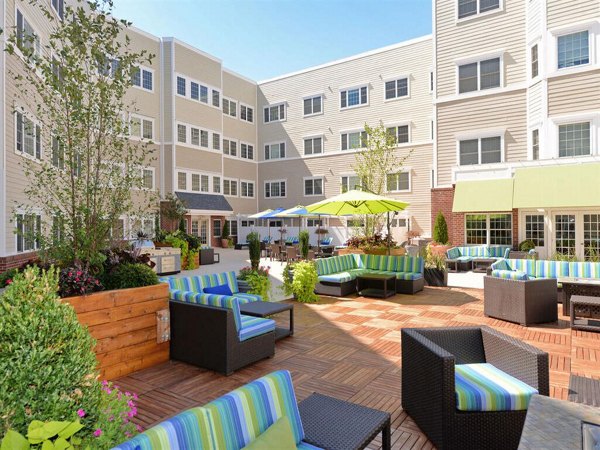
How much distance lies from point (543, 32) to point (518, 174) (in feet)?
19.8

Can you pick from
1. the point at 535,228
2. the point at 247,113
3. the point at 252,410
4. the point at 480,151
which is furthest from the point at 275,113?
the point at 252,410

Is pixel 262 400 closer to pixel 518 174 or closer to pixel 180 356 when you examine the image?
pixel 180 356

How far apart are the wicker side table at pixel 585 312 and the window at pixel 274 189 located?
82.6ft

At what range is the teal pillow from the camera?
190cm

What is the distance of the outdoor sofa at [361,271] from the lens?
1020cm

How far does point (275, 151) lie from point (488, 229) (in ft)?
62.4

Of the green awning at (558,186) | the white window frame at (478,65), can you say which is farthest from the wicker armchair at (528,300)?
the white window frame at (478,65)

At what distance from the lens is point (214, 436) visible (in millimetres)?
1901

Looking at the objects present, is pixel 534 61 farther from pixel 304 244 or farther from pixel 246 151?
pixel 246 151

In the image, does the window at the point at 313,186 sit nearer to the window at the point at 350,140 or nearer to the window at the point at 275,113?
the window at the point at 350,140

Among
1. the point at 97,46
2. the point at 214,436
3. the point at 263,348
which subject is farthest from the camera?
the point at 263,348

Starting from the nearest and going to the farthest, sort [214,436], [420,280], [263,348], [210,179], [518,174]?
[214,436]
[263,348]
[420,280]
[518,174]
[210,179]

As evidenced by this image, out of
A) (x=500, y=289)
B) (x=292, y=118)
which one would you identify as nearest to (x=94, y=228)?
(x=500, y=289)

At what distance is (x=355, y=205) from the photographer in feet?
39.9
